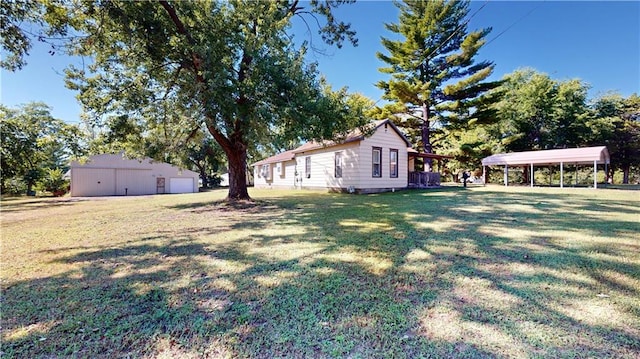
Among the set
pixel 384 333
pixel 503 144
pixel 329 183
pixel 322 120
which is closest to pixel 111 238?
pixel 384 333

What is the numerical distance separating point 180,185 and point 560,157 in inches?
1215

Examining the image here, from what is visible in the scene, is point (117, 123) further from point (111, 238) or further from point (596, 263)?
point (596, 263)

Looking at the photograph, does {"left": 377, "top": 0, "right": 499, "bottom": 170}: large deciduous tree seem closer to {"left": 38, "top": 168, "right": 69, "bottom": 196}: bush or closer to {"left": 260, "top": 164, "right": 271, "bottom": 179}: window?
{"left": 260, "top": 164, "right": 271, "bottom": 179}: window

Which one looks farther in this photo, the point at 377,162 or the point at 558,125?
the point at 558,125

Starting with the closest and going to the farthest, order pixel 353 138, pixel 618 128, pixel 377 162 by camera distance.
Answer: pixel 353 138, pixel 377 162, pixel 618 128

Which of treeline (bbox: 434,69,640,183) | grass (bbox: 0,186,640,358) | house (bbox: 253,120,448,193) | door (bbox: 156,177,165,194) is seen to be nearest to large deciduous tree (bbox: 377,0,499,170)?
treeline (bbox: 434,69,640,183)

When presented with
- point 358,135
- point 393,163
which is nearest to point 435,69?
point 393,163

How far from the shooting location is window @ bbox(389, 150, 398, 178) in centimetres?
1518

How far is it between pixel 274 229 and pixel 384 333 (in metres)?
3.94

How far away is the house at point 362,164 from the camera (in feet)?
45.1

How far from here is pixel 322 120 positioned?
870 cm

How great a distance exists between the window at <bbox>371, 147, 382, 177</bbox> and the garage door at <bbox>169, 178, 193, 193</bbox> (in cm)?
1982

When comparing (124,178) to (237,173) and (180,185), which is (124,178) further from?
(237,173)

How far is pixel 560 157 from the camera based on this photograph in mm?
17844
